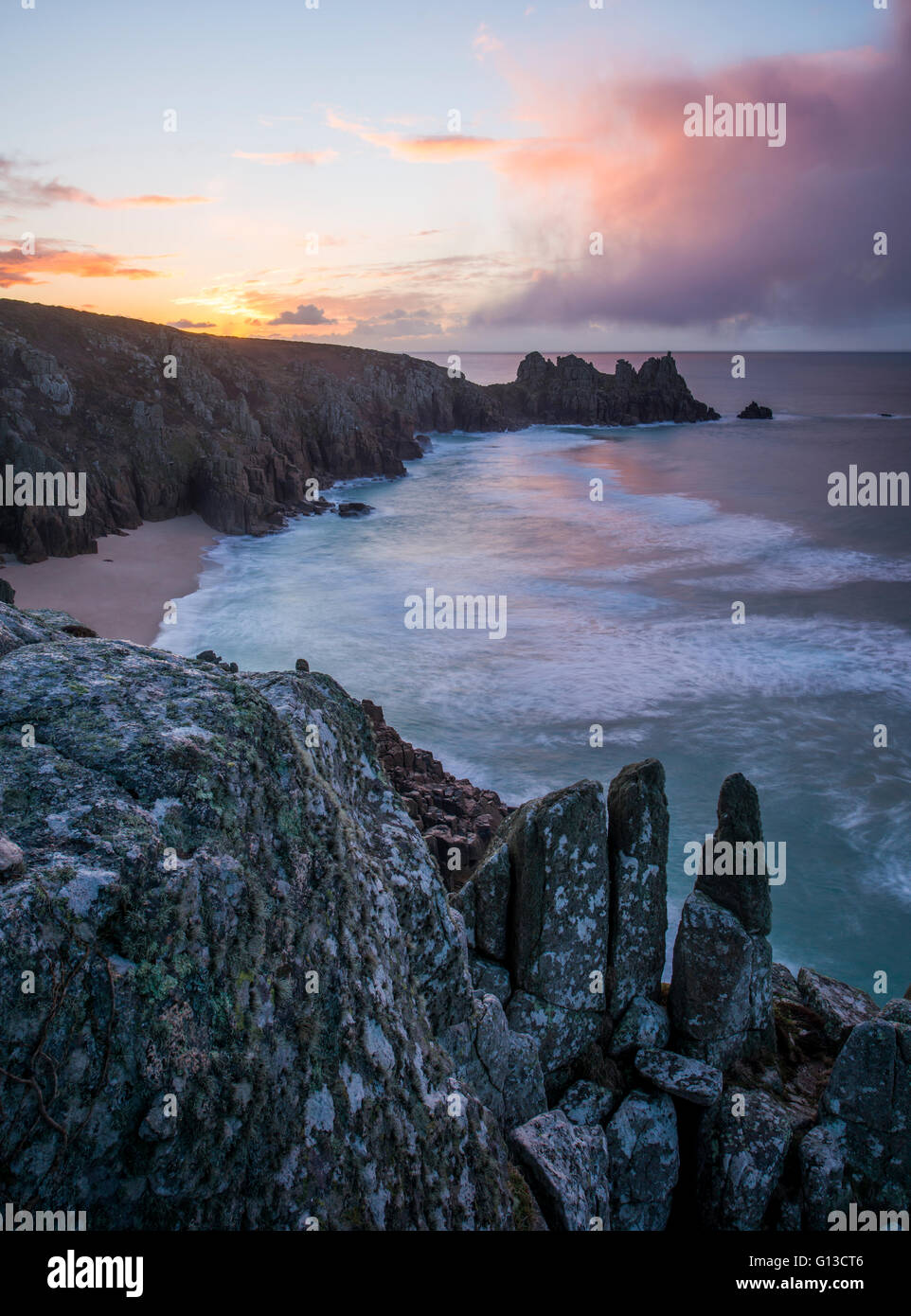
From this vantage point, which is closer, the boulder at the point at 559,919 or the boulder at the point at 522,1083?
the boulder at the point at 522,1083

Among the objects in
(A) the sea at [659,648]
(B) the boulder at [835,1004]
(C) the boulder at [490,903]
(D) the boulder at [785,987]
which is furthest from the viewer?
(A) the sea at [659,648]

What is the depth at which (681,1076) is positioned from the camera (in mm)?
8641

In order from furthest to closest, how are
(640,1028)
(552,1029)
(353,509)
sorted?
1. (353,509)
2. (640,1028)
3. (552,1029)

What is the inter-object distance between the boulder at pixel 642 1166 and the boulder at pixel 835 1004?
3154 millimetres

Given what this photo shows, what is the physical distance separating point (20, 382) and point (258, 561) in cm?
2327

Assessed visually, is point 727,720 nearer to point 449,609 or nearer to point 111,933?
point 449,609

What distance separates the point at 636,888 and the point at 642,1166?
9.34 feet

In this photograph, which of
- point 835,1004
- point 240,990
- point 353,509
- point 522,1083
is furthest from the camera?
point 353,509

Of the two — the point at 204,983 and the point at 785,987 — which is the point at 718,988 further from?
the point at 204,983

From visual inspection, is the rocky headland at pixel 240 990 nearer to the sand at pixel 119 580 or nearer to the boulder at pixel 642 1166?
the boulder at pixel 642 1166

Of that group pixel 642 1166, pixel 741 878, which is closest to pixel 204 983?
pixel 642 1166

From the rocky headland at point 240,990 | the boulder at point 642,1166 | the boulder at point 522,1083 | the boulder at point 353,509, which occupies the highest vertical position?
the boulder at point 353,509

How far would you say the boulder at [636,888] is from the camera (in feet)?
31.2

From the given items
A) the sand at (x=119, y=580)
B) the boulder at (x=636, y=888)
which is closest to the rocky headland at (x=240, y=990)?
the boulder at (x=636, y=888)
